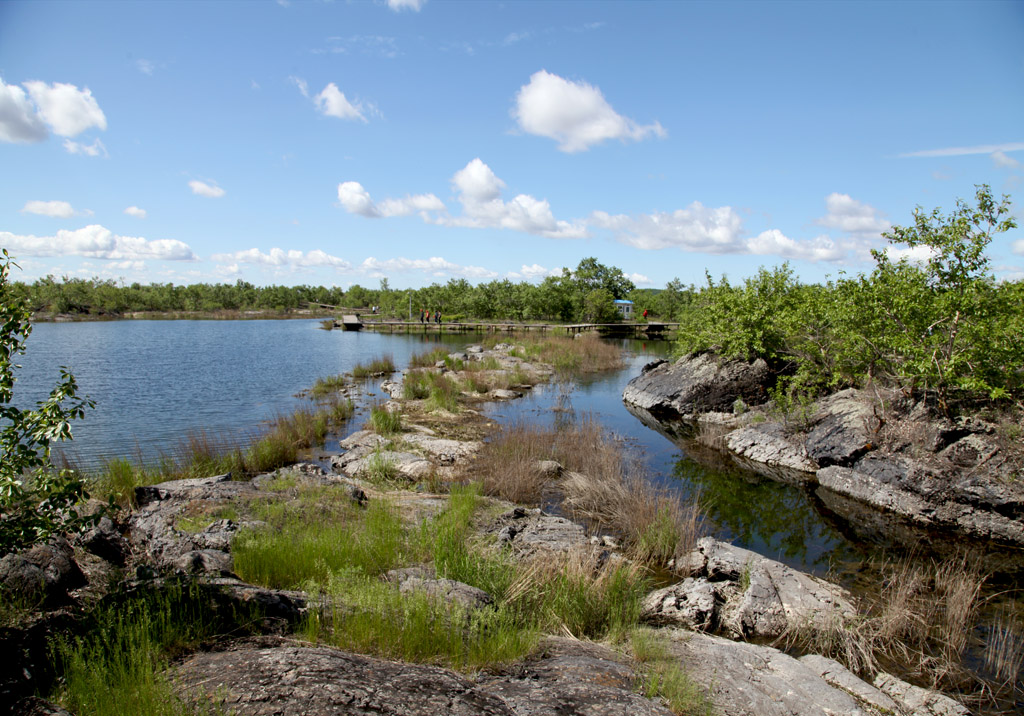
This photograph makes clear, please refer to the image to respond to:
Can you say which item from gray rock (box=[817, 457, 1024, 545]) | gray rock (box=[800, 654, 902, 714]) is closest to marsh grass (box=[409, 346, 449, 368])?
gray rock (box=[817, 457, 1024, 545])

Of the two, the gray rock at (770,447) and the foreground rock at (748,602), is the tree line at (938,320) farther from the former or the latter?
the foreground rock at (748,602)

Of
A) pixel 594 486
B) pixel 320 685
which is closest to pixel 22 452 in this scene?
pixel 320 685

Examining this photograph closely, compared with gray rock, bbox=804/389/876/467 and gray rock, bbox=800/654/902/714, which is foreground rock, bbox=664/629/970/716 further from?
gray rock, bbox=804/389/876/467

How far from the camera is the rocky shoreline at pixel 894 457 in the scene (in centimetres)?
1010

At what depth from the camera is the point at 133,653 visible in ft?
11.1

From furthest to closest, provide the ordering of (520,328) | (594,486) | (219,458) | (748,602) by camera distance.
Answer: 1. (520,328)
2. (219,458)
3. (594,486)
4. (748,602)

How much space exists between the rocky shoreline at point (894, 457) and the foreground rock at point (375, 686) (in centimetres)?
959

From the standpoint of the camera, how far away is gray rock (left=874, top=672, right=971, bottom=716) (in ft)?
16.3

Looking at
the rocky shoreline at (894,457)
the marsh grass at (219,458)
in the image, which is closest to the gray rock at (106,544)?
the marsh grass at (219,458)

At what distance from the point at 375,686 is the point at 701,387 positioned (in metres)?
18.4

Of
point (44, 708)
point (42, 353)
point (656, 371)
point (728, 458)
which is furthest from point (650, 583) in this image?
point (42, 353)

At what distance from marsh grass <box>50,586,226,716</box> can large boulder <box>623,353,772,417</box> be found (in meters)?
17.9

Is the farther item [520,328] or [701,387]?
[520,328]

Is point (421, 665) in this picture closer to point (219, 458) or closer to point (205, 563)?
point (205, 563)
